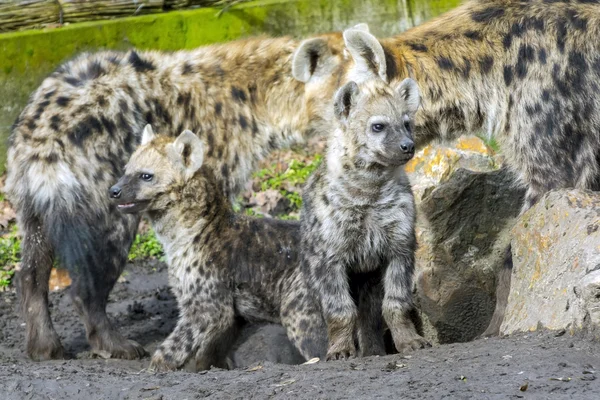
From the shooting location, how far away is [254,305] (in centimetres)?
509

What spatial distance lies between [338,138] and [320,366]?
3.62 feet

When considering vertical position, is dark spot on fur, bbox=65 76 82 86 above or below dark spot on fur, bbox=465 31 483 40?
above

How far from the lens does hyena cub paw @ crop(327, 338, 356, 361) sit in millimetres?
4445

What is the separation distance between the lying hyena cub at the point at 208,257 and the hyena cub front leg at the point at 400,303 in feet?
1.42

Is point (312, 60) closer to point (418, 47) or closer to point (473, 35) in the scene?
point (418, 47)

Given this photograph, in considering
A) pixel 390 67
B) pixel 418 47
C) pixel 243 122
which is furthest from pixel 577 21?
pixel 243 122

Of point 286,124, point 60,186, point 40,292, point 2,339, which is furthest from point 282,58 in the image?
point 2,339

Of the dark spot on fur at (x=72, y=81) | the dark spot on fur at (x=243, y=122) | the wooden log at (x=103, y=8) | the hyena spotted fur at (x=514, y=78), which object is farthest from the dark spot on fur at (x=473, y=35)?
the wooden log at (x=103, y=8)

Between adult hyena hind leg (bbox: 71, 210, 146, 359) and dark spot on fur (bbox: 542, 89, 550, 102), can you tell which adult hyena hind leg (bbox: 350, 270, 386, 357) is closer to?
dark spot on fur (bbox: 542, 89, 550, 102)

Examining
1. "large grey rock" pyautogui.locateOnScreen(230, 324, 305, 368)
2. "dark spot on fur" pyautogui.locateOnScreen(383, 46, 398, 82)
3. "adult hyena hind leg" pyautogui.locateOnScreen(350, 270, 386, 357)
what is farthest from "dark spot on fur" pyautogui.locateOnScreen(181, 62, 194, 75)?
"adult hyena hind leg" pyautogui.locateOnScreen(350, 270, 386, 357)

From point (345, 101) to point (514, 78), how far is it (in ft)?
3.27

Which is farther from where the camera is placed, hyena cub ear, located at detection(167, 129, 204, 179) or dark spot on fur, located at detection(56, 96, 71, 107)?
dark spot on fur, located at detection(56, 96, 71, 107)

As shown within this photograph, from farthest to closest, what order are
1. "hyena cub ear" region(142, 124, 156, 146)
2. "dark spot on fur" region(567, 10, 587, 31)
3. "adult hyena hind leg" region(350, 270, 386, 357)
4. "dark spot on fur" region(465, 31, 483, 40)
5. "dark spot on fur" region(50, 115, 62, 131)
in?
"dark spot on fur" region(50, 115, 62, 131) → "hyena cub ear" region(142, 124, 156, 146) → "dark spot on fur" region(465, 31, 483, 40) → "dark spot on fur" region(567, 10, 587, 31) → "adult hyena hind leg" region(350, 270, 386, 357)

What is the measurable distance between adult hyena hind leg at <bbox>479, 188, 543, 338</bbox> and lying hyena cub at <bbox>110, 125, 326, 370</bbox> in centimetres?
80
